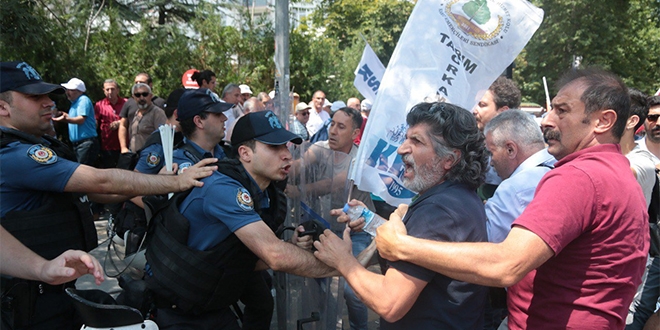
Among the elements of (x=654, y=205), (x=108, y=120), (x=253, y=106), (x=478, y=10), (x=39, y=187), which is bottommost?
(x=108, y=120)

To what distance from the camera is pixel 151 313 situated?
9.59ft

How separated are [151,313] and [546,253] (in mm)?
2067

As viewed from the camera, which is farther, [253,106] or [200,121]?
[253,106]

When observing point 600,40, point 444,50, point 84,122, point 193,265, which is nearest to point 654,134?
point 444,50

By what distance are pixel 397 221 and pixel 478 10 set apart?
87.1 inches

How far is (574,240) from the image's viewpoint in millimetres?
2012

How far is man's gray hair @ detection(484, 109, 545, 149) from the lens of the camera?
3363 mm

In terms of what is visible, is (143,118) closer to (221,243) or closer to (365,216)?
(221,243)

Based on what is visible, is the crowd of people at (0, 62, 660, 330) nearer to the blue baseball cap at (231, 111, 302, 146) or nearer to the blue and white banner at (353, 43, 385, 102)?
the blue baseball cap at (231, 111, 302, 146)

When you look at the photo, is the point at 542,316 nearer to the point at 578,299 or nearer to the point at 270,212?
the point at 578,299

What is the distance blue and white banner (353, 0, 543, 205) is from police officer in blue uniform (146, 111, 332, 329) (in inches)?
36.9

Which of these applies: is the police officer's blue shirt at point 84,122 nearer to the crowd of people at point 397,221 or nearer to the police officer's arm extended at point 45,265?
the crowd of people at point 397,221

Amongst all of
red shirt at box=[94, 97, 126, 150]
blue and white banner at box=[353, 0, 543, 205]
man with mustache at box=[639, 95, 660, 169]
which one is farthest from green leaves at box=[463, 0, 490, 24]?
red shirt at box=[94, 97, 126, 150]

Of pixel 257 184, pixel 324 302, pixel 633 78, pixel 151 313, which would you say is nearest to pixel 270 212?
pixel 257 184
